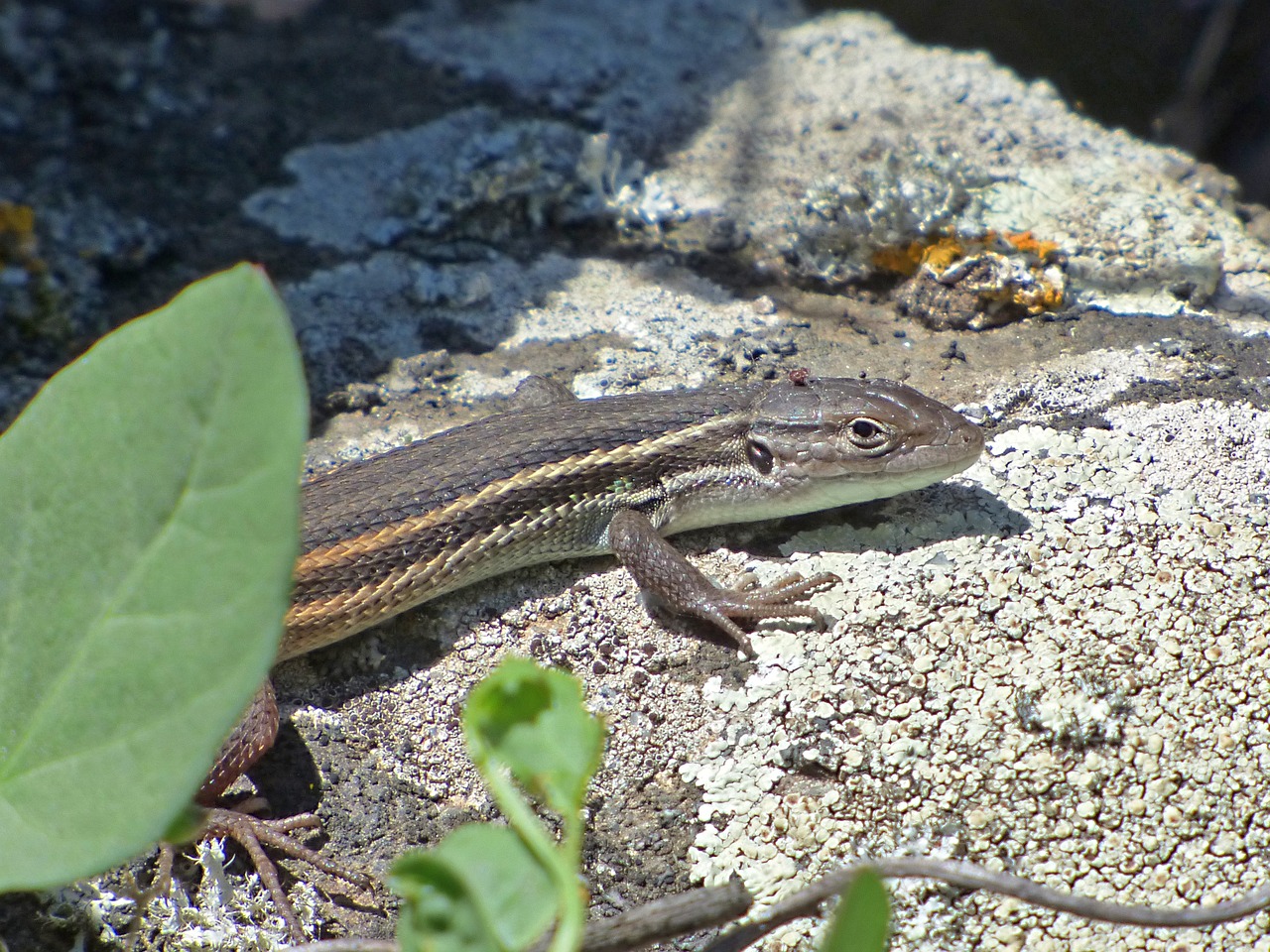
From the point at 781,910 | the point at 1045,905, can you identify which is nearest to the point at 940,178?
the point at 1045,905

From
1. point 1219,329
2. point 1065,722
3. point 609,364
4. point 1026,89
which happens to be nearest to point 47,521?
point 1065,722

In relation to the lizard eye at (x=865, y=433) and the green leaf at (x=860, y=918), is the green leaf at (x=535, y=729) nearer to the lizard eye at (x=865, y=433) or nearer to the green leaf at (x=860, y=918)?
the green leaf at (x=860, y=918)

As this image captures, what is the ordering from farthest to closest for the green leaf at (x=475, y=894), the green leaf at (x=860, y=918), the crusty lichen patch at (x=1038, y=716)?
the crusty lichen patch at (x=1038, y=716) < the green leaf at (x=860, y=918) < the green leaf at (x=475, y=894)

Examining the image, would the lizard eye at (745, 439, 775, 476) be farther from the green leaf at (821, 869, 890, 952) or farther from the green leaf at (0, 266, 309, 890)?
the green leaf at (0, 266, 309, 890)

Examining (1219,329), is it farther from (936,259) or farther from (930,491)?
(930,491)

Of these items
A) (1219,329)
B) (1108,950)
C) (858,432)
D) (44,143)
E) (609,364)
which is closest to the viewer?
(1108,950)

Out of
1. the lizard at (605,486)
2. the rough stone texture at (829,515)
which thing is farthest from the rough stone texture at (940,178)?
the lizard at (605,486)

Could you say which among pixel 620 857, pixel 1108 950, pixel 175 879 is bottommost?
pixel 175 879

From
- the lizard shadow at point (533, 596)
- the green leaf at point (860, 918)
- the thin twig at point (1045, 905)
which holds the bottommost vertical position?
the lizard shadow at point (533, 596)
